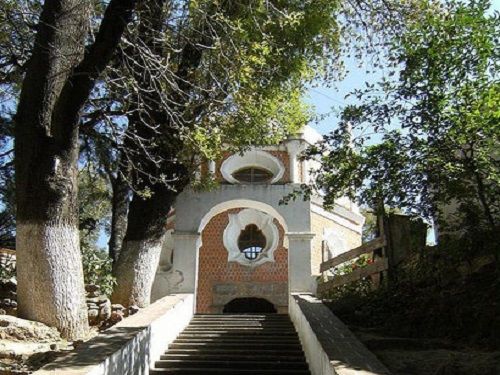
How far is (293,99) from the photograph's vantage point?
12750 millimetres

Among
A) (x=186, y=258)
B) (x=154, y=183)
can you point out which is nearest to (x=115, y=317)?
(x=154, y=183)

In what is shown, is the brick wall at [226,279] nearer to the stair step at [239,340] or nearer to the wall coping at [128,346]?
the wall coping at [128,346]

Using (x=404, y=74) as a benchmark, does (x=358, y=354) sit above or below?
below

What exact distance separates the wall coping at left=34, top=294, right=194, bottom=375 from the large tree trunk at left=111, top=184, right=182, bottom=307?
2.44 feet

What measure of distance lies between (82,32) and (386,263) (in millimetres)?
6650

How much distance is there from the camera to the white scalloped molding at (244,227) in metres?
20.2

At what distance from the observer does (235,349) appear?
8305 millimetres

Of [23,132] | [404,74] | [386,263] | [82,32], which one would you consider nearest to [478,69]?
[404,74]

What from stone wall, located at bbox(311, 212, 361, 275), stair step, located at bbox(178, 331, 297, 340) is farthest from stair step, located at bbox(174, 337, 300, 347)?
stone wall, located at bbox(311, 212, 361, 275)

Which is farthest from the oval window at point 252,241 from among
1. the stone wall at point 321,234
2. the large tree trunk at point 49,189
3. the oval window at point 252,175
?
the large tree trunk at point 49,189

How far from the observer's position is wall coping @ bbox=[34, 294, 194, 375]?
4.87 m

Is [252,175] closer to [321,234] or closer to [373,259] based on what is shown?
[321,234]

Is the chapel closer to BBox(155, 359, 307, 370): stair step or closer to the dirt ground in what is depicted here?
BBox(155, 359, 307, 370): stair step

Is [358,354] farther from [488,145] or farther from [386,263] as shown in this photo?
[386,263]
